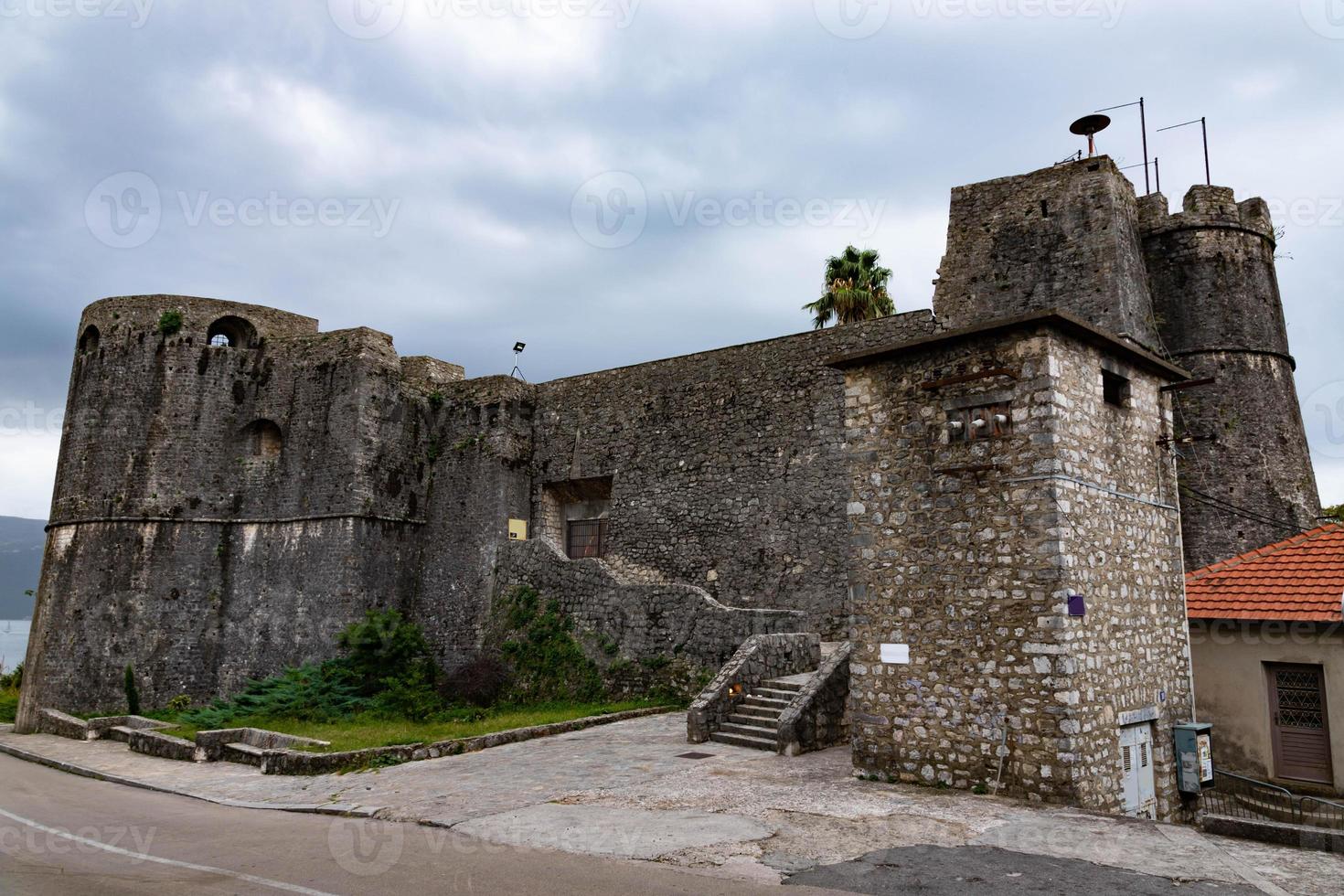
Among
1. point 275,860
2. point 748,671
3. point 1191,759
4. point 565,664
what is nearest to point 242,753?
point 565,664

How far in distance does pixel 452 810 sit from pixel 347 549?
42.1 ft

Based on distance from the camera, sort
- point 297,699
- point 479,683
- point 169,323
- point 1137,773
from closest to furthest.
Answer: point 1137,773
point 297,699
point 479,683
point 169,323

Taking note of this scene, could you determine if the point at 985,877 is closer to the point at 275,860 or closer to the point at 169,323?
the point at 275,860

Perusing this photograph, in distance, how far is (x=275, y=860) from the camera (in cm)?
800

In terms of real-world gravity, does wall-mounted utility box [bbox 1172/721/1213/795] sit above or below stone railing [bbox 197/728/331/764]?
above

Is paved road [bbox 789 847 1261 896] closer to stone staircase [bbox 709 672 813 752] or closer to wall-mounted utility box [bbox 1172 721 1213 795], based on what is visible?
wall-mounted utility box [bbox 1172 721 1213 795]

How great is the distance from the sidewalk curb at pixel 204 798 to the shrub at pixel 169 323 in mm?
10165

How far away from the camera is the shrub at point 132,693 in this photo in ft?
68.1

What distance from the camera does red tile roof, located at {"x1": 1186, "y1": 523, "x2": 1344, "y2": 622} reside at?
11.9 meters

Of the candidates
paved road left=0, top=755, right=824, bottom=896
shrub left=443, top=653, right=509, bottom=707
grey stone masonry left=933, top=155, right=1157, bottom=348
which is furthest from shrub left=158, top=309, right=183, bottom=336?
grey stone masonry left=933, top=155, right=1157, bottom=348

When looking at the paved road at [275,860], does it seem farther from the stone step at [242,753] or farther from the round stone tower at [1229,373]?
the round stone tower at [1229,373]

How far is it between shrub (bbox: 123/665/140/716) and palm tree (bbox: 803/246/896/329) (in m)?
20.0

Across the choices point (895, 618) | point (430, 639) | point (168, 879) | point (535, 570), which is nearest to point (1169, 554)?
point (895, 618)

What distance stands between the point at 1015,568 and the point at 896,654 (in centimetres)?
175
